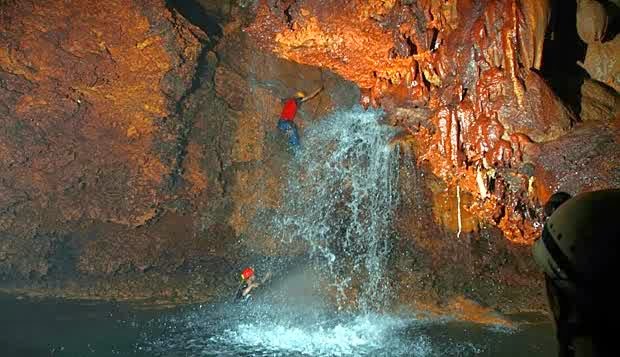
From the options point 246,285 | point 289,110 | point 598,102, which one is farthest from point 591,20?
point 246,285

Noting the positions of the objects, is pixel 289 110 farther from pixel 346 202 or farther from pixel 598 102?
pixel 598 102

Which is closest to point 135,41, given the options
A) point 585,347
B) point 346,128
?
point 346,128

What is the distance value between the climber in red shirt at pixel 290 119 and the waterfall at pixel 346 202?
17cm

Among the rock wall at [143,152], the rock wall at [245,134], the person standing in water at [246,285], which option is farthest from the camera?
the person standing in water at [246,285]

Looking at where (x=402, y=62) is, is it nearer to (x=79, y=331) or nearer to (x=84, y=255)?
(x=79, y=331)

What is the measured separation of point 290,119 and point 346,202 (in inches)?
57.3

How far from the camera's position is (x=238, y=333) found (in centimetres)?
480

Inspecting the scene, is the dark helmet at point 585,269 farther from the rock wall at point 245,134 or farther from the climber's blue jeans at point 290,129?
the climber's blue jeans at point 290,129

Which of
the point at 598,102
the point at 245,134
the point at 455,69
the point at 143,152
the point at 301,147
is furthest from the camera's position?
the point at 245,134

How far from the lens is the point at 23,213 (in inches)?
248

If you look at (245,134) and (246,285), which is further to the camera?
(245,134)

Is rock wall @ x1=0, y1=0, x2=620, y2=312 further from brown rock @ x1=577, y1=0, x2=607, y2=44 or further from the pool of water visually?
the pool of water

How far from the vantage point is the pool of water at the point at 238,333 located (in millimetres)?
4215

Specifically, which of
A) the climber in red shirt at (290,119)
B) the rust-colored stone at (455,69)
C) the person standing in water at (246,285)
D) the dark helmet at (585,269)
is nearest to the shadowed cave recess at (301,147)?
the rust-colored stone at (455,69)
